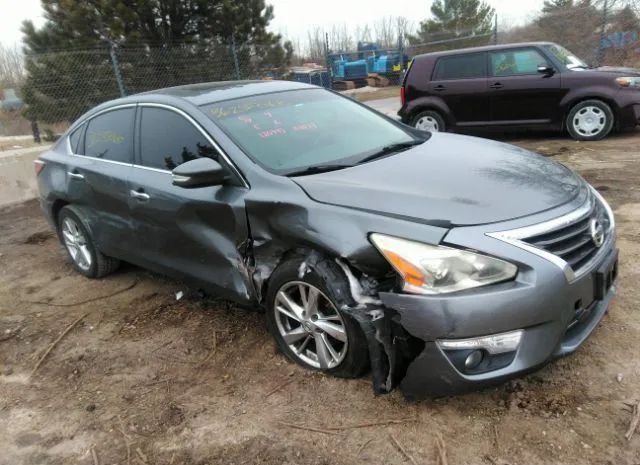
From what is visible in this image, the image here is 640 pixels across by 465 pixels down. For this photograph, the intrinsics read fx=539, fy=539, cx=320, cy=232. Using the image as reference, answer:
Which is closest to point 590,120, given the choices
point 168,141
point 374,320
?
point 168,141

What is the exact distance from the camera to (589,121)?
8.33 meters

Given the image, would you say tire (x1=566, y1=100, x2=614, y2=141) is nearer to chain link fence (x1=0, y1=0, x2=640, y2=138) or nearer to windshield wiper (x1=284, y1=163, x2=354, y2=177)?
windshield wiper (x1=284, y1=163, x2=354, y2=177)

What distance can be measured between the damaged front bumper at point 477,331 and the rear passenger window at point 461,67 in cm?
715

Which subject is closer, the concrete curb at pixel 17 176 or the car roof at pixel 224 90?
the car roof at pixel 224 90

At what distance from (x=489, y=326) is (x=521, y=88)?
23.6ft

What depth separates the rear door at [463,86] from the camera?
350 inches

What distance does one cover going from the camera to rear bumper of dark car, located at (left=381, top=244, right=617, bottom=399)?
2268mm

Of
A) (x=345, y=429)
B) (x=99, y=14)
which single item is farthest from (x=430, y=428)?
(x=99, y=14)

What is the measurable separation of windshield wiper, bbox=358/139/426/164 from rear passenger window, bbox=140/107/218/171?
0.93m

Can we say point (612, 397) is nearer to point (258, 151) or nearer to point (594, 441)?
point (594, 441)

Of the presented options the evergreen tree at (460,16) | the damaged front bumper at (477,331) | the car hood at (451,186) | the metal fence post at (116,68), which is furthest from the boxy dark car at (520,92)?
the evergreen tree at (460,16)

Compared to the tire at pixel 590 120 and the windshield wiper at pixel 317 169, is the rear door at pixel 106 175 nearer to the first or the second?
the windshield wiper at pixel 317 169

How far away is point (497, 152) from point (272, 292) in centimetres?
163

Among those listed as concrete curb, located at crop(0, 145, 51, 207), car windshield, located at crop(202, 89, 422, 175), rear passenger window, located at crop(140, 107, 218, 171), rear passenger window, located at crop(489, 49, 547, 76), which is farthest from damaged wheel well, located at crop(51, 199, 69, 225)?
rear passenger window, located at crop(489, 49, 547, 76)
